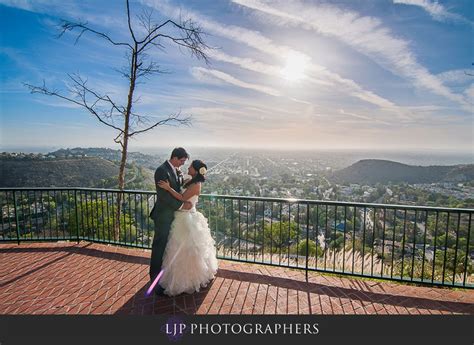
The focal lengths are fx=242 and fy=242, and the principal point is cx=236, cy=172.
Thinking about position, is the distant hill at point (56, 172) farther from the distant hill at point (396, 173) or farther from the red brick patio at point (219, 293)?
the distant hill at point (396, 173)

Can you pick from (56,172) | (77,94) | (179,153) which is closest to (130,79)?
(77,94)

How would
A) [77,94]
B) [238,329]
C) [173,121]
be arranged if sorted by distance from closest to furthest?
[238,329]
[77,94]
[173,121]

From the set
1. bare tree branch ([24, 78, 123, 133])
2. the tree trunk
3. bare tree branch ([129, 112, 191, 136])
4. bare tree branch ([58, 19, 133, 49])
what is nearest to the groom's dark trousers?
the tree trunk

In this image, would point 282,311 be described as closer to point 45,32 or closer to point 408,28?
point 408,28

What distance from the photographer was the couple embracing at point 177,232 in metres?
3.25

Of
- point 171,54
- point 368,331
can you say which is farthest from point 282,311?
point 171,54

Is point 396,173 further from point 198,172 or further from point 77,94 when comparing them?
point 77,94

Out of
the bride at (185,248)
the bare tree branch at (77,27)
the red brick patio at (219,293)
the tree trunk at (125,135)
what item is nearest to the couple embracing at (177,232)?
the bride at (185,248)

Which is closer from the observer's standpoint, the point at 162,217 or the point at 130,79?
the point at 162,217

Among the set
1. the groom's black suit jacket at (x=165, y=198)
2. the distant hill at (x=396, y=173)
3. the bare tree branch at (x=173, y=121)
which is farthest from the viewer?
the distant hill at (x=396, y=173)

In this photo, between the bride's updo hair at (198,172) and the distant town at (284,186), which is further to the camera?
the distant town at (284,186)

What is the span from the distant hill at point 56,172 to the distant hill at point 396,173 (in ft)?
50.5

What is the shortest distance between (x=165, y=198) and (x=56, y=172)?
11718mm

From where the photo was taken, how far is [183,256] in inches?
128
